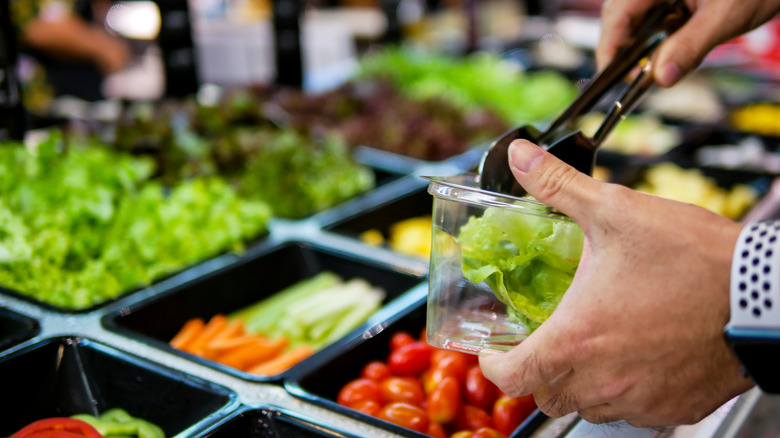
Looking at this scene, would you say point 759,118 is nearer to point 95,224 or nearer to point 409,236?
point 409,236

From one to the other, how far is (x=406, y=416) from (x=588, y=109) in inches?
30.5

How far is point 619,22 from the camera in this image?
71.6 inches

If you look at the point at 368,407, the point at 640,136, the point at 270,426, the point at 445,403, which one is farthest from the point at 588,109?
the point at 640,136

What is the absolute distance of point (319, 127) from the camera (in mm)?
3562

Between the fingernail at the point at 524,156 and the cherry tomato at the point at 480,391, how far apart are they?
0.69 m

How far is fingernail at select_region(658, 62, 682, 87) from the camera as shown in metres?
1.58

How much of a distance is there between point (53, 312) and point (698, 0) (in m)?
1.92

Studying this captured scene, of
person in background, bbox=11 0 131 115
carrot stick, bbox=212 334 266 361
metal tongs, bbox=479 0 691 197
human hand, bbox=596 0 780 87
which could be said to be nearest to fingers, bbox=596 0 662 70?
human hand, bbox=596 0 780 87

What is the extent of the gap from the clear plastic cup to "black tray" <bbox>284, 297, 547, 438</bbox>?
306 mm

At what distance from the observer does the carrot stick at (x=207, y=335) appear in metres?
1.85

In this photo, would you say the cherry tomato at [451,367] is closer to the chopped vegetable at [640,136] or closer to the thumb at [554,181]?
the thumb at [554,181]

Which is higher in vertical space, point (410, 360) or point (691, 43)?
point (691, 43)

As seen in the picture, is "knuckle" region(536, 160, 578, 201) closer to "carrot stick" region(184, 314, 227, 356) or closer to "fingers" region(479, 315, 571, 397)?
"fingers" region(479, 315, 571, 397)

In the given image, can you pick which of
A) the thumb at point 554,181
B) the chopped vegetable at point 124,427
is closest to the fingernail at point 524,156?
the thumb at point 554,181
